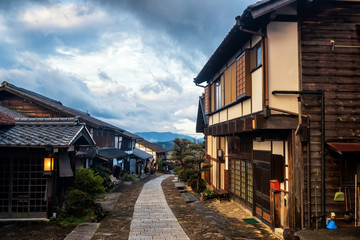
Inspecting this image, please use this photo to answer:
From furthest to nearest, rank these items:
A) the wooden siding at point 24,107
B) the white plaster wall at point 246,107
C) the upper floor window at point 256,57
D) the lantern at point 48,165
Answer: the wooden siding at point 24,107 < the lantern at point 48,165 < the white plaster wall at point 246,107 < the upper floor window at point 256,57

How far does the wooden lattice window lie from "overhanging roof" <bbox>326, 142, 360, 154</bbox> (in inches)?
132

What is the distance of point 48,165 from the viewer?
11.7 m

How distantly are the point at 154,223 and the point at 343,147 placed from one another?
8.01 m

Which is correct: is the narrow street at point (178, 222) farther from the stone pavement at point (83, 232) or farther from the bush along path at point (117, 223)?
the stone pavement at point (83, 232)

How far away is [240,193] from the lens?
1441cm

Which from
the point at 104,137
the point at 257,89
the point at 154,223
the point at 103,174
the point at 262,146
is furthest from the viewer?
the point at 104,137

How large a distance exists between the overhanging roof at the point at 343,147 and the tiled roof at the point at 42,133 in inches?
387

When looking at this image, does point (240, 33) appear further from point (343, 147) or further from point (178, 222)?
point (178, 222)

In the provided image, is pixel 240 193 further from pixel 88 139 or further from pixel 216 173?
pixel 88 139

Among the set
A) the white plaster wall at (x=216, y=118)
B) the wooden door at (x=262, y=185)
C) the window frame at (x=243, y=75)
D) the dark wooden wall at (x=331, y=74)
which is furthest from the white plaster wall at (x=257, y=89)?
the white plaster wall at (x=216, y=118)

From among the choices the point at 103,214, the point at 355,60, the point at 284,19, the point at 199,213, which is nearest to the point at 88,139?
the point at 103,214

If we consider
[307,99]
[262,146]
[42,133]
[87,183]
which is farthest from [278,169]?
[42,133]

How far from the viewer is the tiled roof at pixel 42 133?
37.0 feet

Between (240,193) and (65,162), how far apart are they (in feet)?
29.6
